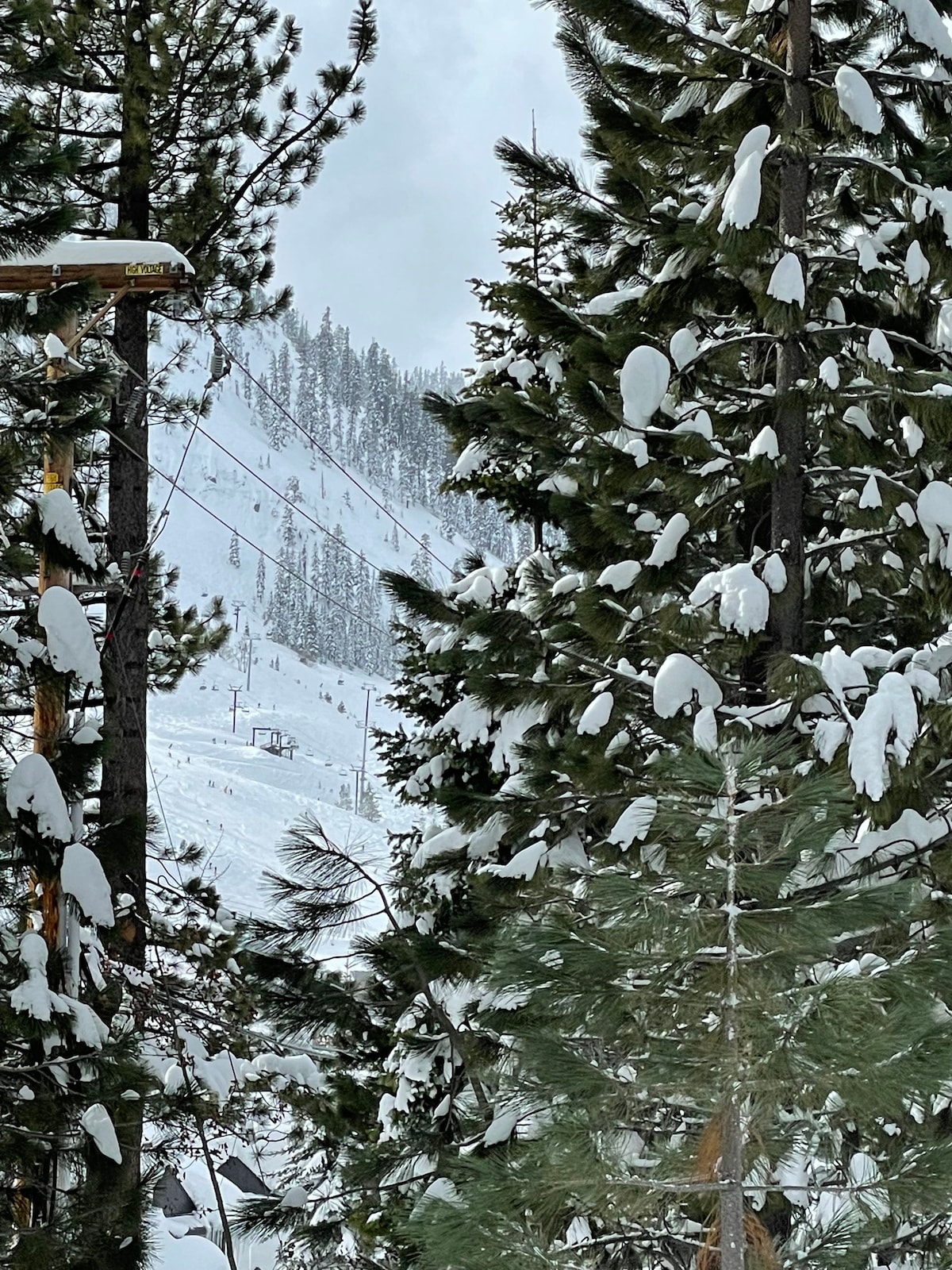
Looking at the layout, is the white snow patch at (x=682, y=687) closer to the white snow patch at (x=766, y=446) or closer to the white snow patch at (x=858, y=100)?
the white snow patch at (x=766, y=446)

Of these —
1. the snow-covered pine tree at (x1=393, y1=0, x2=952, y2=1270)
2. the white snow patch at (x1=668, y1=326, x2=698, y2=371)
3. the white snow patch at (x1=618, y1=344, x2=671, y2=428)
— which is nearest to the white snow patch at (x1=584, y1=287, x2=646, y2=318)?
the snow-covered pine tree at (x1=393, y1=0, x2=952, y2=1270)

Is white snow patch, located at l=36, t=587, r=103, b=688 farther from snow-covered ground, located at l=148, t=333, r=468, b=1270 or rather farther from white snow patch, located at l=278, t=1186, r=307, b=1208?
white snow patch, located at l=278, t=1186, r=307, b=1208

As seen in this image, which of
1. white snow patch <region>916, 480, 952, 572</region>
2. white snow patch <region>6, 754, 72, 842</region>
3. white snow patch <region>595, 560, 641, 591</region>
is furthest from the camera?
white snow patch <region>6, 754, 72, 842</region>

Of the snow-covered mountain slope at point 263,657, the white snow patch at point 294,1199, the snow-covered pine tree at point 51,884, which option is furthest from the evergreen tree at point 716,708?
the snow-covered mountain slope at point 263,657

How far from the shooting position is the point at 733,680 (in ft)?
14.4

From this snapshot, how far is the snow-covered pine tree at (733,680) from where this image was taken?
2.08 m

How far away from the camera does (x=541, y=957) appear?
2.26 m

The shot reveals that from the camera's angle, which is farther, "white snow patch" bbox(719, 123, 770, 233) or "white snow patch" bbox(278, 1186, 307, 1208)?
"white snow patch" bbox(278, 1186, 307, 1208)

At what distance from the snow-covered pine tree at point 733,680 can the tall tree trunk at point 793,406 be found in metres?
0.01

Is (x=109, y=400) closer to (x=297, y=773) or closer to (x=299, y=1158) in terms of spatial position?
(x=299, y=1158)

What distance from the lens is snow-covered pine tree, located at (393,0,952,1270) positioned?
6.83 ft

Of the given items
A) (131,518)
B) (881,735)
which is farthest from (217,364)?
(881,735)

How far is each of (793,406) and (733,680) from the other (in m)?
1.12

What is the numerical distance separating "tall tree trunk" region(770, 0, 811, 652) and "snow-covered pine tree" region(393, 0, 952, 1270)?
0.01 m
